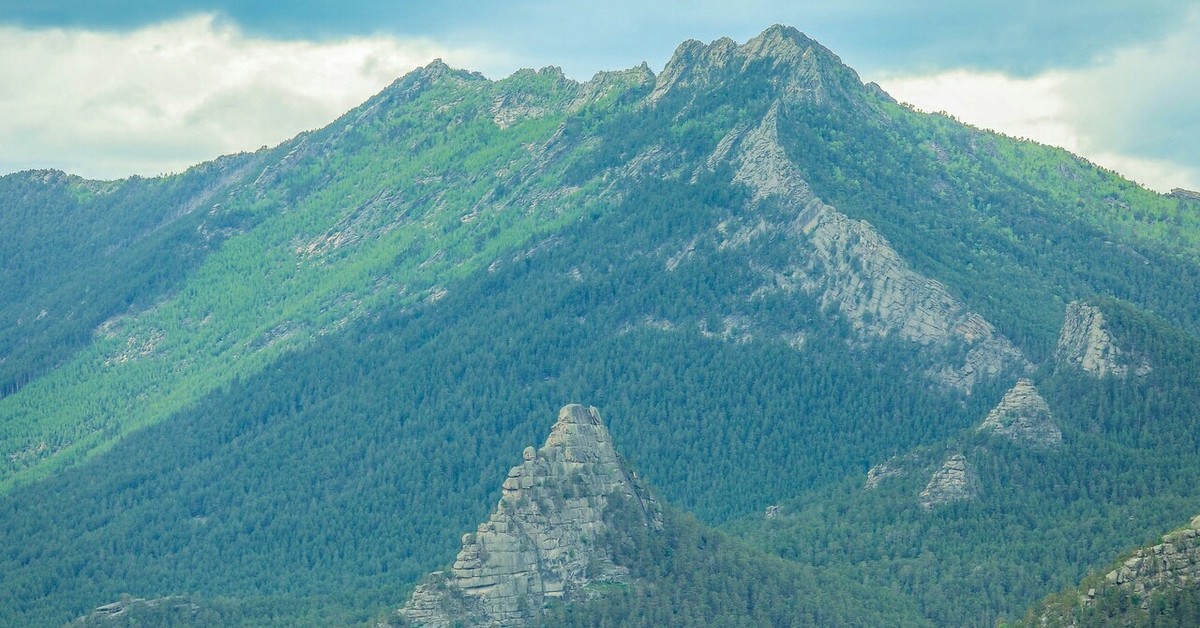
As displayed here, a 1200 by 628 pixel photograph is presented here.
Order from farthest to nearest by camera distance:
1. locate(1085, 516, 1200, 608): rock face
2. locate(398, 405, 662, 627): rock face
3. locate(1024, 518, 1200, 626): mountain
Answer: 1. locate(398, 405, 662, 627): rock face
2. locate(1085, 516, 1200, 608): rock face
3. locate(1024, 518, 1200, 626): mountain

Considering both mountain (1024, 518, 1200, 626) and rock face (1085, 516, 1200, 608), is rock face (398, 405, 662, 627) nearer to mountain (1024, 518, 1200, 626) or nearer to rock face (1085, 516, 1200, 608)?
mountain (1024, 518, 1200, 626)

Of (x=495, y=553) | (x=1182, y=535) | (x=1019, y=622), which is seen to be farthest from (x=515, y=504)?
(x=1182, y=535)

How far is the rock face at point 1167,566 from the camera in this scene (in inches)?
6299

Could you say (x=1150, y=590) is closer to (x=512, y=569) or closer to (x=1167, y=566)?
(x=1167, y=566)

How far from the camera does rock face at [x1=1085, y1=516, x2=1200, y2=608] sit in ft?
525

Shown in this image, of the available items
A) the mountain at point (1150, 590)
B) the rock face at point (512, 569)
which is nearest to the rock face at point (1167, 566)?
the mountain at point (1150, 590)

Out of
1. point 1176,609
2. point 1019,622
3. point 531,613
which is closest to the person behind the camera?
point 1176,609

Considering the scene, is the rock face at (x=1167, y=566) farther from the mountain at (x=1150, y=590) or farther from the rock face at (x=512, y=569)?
the rock face at (x=512, y=569)

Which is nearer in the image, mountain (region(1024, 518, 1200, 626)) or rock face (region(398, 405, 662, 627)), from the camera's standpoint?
mountain (region(1024, 518, 1200, 626))

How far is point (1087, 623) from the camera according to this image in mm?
165500

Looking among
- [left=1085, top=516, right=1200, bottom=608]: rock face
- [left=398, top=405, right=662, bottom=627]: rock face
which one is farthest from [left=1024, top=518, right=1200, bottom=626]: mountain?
[left=398, top=405, right=662, bottom=627]: rock face

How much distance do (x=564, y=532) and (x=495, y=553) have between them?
652cm

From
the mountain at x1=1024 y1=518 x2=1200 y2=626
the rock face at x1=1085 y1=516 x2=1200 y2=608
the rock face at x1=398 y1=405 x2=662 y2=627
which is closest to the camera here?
the mountain at x1=1024 y1=518 x2=1200 y2=626

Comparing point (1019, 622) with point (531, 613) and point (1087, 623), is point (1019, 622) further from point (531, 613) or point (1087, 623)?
point (531, 613)
